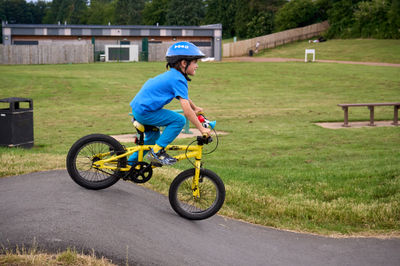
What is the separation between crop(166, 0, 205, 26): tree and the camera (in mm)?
113562

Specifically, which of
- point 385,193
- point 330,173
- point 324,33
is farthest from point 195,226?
point 324,33

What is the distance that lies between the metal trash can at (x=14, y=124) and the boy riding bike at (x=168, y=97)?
687cm

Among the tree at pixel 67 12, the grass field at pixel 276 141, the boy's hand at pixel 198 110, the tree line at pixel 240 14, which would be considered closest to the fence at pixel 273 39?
the tree line at pixel 240 14

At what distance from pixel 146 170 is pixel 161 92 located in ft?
3.17

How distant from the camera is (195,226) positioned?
19.1 ft

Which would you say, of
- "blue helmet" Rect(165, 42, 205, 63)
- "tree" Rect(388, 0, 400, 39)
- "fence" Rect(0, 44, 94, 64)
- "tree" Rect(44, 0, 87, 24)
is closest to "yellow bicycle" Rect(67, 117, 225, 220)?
"blue helmet" Rect(165, 42, 205, 63)

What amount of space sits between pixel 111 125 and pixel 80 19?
152511mm

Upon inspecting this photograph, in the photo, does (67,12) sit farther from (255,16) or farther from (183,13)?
(255,16)

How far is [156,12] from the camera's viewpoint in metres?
125

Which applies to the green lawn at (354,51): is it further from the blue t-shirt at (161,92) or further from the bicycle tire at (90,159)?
the bicycle tire at (90,159)

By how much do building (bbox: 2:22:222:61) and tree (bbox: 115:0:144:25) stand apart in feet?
247

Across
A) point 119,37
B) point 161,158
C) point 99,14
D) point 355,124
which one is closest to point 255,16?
point 119,37

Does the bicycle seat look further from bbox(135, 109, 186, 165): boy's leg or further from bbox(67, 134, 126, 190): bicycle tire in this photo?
bbox(67, 134, 126, 190): bicycle tire

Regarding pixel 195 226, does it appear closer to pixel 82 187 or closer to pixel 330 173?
pixel 82 187
